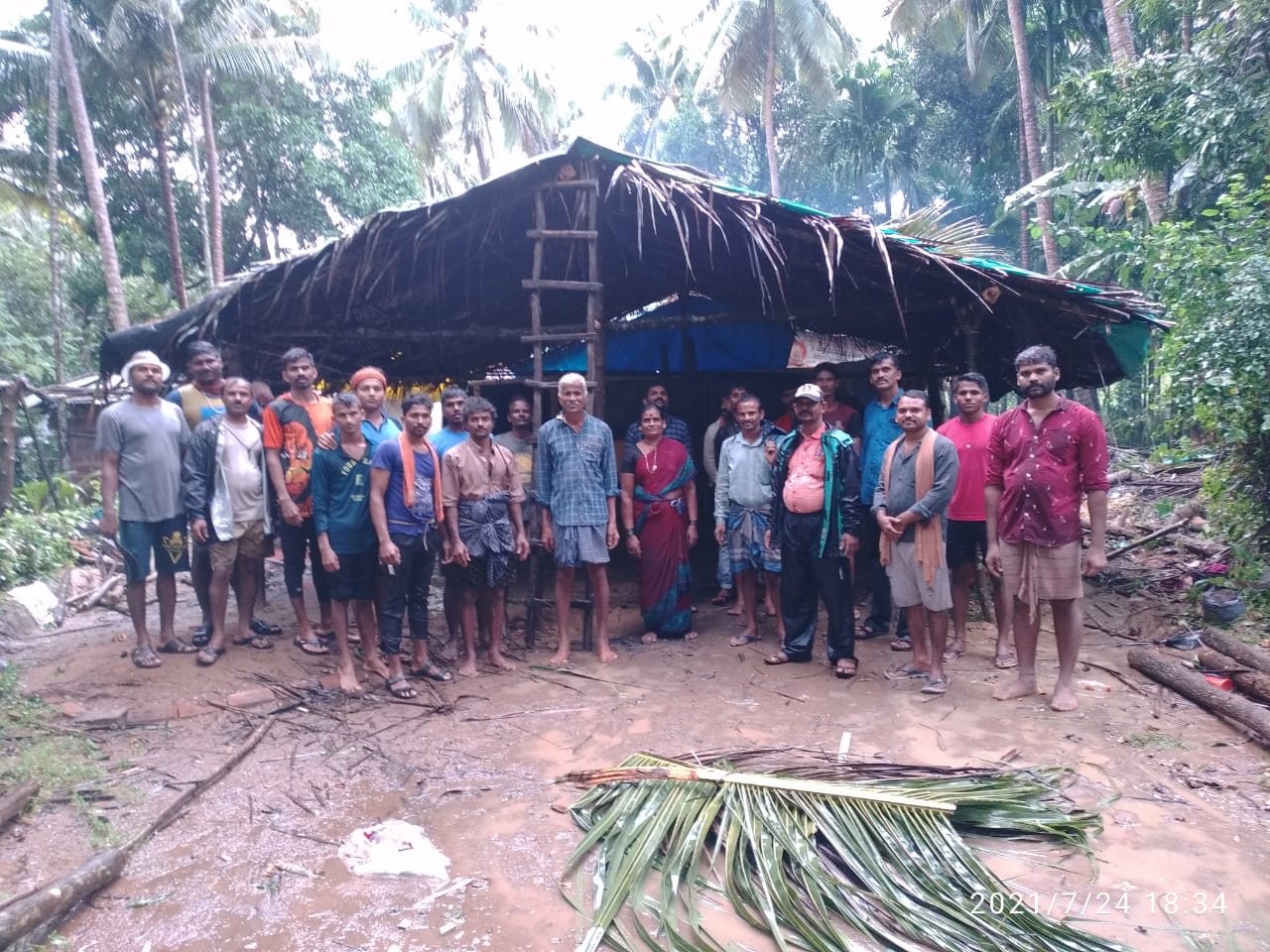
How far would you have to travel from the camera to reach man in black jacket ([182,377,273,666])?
4.80 metres

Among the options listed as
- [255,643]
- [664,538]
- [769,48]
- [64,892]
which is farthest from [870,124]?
[64,892]

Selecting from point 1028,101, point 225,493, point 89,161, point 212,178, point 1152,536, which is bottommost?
point 1152,536

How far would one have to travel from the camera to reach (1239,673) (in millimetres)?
4422

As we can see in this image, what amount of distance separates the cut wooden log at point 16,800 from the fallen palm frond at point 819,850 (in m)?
2.16

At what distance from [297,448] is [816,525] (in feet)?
10.4

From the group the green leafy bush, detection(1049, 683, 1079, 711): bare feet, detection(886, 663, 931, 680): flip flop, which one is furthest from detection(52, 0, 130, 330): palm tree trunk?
detection(1049, 683, 1079, 711): bare feet

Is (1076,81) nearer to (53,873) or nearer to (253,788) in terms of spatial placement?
(253,788)

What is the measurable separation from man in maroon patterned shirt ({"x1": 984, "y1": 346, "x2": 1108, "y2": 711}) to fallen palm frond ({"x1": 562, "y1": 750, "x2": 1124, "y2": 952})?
1077mm

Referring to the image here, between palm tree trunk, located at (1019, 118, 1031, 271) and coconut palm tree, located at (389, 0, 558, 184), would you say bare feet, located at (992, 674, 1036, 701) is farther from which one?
coconut palm tree, located at (389, 0, 558, 184)

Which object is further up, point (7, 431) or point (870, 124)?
point (870, 124)

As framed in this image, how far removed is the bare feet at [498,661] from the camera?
511 cm

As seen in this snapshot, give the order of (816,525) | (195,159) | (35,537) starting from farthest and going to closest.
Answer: (195,159) < (35,537) < (816,525)

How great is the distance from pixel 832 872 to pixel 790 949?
0.36 m

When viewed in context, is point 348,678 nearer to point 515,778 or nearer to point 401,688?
point 401,688
